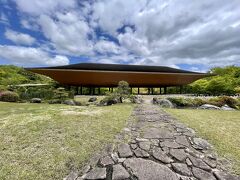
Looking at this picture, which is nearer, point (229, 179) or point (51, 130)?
point (229, 179)

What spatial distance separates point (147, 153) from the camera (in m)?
3.42

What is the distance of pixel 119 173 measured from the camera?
2.71m

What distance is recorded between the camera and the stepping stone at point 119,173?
261cm

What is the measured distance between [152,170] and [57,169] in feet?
5.24

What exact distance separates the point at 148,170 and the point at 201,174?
0.85 meters

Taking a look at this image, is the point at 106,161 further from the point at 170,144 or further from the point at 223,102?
the point at 223,102

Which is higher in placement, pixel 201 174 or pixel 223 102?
pixel 223 102

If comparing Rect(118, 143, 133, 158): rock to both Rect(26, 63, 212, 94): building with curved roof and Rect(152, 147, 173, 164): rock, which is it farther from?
Rect(26, 63, 212, 94): building with curved roof

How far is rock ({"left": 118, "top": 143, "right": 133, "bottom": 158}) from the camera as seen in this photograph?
334cm

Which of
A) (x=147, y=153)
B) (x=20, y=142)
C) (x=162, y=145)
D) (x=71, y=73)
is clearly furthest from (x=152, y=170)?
(x=71, y=73)

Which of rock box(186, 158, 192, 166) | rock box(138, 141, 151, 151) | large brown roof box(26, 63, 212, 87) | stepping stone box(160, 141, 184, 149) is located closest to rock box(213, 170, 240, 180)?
rock box(186, 158, 192, 166)

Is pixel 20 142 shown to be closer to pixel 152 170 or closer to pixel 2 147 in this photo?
pixel 2 147

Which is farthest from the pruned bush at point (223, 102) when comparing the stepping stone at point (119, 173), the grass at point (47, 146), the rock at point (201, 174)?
the stepping stone at point (119, 173)

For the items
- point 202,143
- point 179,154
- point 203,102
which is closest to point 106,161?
point 179,154
